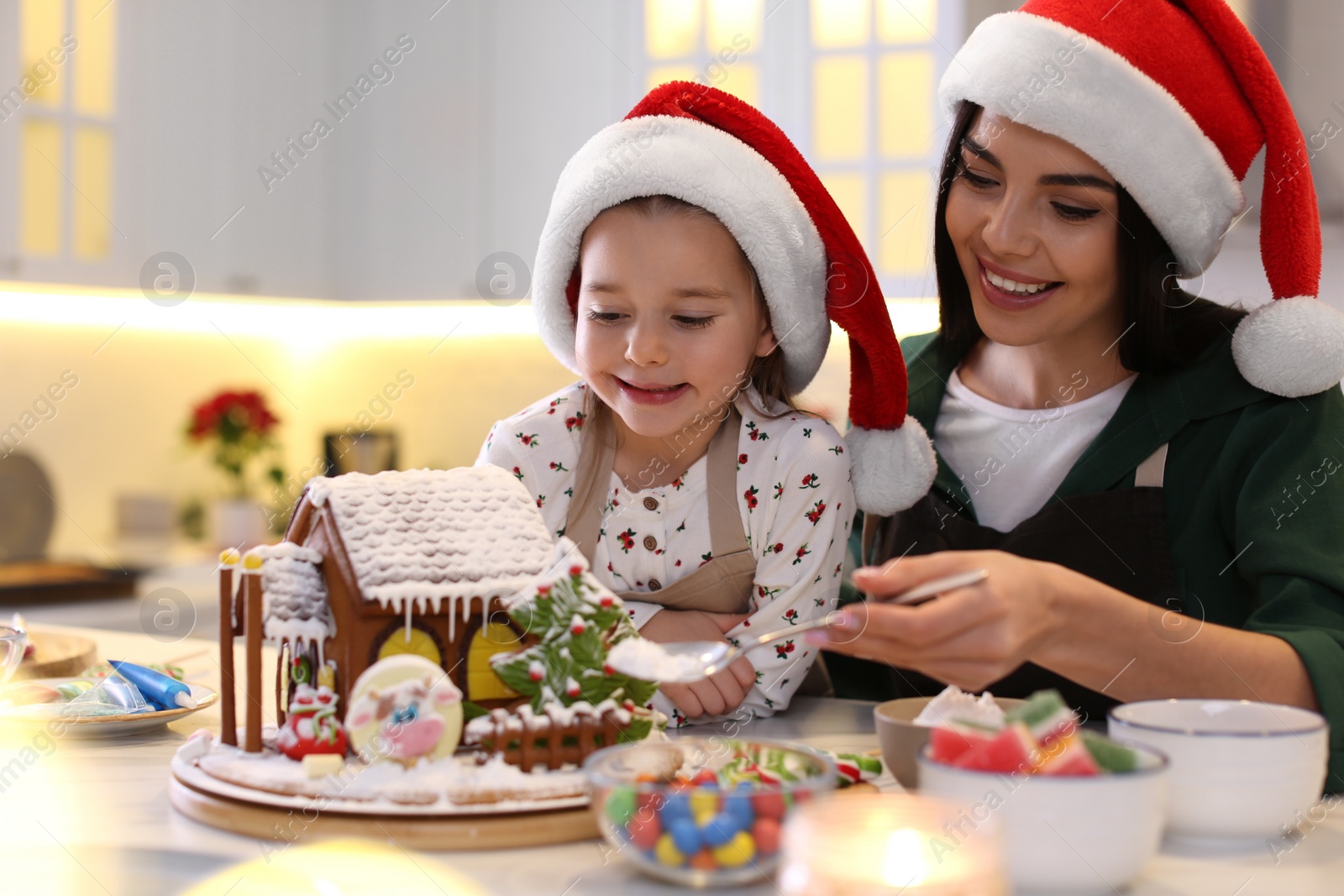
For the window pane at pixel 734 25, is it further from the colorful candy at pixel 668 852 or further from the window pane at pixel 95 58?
the colorful candy at pixel 668 852

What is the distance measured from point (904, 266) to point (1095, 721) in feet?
5.12

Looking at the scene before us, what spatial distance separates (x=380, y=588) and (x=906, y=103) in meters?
2.04

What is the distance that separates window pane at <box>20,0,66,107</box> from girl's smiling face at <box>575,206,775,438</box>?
2.20 metres

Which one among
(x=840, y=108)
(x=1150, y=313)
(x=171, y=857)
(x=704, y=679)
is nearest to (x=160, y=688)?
(x=171, y=857)

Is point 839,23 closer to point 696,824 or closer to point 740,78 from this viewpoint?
point 740,78

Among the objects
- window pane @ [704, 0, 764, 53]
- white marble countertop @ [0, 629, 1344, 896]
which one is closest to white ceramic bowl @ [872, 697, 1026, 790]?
white marble countertop @ [0, 629, 1344, 896]

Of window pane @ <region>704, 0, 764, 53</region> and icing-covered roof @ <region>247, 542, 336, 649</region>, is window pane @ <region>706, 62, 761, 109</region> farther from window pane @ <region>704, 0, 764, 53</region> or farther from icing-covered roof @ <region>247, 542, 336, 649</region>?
icing-covered roof @ <region>247, 542, 336, 649</region>

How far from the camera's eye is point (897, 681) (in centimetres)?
144

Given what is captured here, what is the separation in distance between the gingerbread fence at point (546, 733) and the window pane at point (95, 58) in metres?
2.63

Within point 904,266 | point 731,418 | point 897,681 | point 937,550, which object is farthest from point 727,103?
point 904,266

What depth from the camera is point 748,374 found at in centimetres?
134

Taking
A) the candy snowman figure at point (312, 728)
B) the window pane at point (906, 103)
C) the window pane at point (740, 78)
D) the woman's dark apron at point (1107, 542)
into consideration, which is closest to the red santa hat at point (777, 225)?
the woman's dark apron at point (1107, 542)

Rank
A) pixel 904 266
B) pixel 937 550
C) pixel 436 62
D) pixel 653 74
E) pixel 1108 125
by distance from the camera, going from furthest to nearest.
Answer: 1. pixel 436 62
2. pixel 653 74
3. pixel 904 266
4. pixel 937 550
5. pixel 1108 125

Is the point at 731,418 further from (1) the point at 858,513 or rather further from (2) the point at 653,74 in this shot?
(2) the point at 653,74
